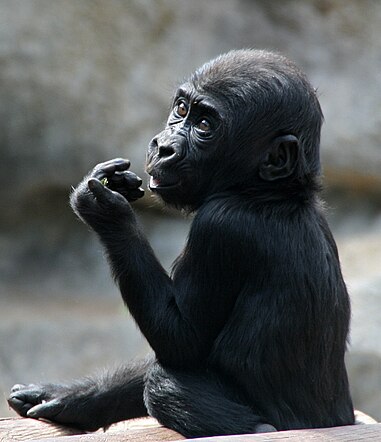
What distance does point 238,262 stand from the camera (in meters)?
3.92

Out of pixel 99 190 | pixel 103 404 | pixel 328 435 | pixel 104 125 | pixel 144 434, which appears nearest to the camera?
pixel 328 435

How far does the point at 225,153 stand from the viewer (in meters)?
4.03

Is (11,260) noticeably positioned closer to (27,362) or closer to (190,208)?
(27,362)

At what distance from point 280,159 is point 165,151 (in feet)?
1.47

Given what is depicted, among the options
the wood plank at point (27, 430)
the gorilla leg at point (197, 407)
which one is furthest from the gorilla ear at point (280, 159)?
the wood plank at point (27, 430)

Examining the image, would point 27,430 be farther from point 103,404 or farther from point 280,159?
point 280,159

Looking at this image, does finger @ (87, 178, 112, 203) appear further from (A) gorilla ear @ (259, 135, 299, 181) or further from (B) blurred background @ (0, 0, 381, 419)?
(B) blurred background @ (0, 0, 381, 419)

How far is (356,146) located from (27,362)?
322 cm

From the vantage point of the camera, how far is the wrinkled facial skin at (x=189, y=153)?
4.01m

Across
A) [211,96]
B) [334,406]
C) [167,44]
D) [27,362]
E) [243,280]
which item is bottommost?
[334,406]

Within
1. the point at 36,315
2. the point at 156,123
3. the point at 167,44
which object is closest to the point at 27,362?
the point at 36,315

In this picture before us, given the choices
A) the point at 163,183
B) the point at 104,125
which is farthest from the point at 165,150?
the point at 104,125

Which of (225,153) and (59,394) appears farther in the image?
(59,394)

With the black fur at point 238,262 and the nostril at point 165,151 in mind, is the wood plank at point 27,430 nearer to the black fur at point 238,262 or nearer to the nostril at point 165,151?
the black fur at point 238,262
